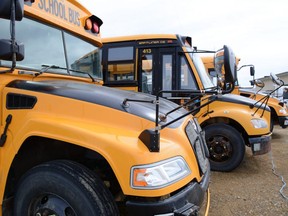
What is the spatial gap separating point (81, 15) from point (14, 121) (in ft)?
5.97

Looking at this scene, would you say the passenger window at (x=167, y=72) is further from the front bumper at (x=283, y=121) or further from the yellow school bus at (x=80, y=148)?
the front bumper at (x=283, y=121)

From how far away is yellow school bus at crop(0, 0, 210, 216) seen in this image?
1838 millimetres

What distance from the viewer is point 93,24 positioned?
3.75m

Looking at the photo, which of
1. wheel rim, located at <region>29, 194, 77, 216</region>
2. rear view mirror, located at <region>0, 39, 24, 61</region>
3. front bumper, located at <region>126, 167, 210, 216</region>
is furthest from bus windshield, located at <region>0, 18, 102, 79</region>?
front bumper, located at <region>126, 167, 210, 216</region>

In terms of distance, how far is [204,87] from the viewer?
17.7 feet

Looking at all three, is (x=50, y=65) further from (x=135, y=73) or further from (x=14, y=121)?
(x=135, y=73)

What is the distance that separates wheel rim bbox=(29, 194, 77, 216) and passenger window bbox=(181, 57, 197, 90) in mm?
3932

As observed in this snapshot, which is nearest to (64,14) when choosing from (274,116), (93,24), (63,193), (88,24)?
(88,24)

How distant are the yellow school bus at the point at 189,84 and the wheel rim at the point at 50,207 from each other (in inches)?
116

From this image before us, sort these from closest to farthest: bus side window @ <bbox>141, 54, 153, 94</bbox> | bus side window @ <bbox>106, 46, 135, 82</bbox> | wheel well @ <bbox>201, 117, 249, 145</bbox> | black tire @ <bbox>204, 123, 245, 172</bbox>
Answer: black tire @ <bbox>204, 123, 245, 172</bbox> → wheel well @ <bbox>201, 117, 249, 145</bbox> → bus side window @ <bbox>141, 54, 153, 94</bbox> → bus side window @ <bbox>106, 46, 135, 82</bbox>

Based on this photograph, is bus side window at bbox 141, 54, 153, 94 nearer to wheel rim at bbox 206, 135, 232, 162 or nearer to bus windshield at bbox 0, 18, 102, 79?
wheel rim at bbox 206, 135, 232, 162

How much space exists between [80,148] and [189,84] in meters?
3.65

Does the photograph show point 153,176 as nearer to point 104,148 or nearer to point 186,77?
point 104,148

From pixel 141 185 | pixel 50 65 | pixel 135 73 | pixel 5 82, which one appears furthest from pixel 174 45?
pixel 141 185
